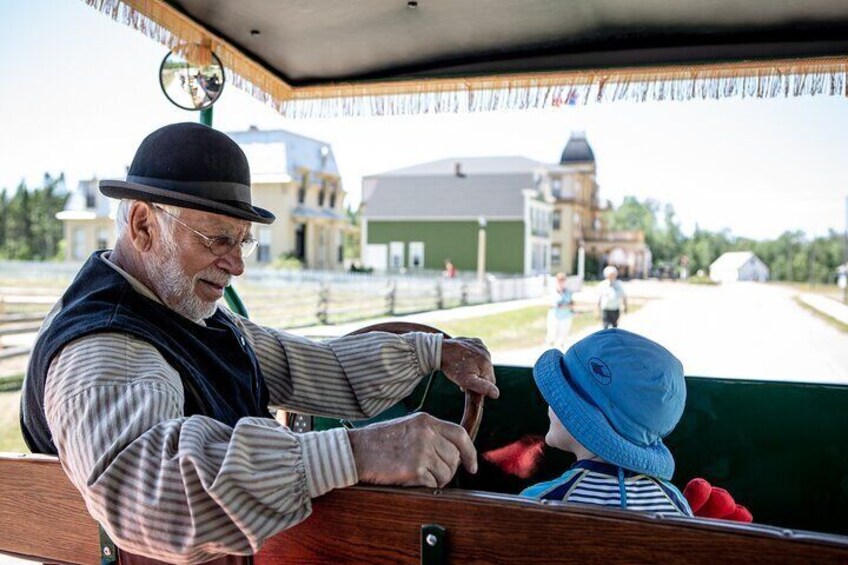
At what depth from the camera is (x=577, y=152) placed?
117 feet

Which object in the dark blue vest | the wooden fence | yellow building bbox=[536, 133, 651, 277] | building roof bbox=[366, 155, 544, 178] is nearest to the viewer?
the dark blue vest

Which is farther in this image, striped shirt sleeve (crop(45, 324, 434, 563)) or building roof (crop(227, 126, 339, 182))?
building roof (crop(227, 126, 339, 182))

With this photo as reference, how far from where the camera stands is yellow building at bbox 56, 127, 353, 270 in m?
30.5

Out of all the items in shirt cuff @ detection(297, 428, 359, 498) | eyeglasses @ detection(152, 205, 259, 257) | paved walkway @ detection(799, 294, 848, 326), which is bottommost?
paved walkway @ detection(799, 294, 848, 326)

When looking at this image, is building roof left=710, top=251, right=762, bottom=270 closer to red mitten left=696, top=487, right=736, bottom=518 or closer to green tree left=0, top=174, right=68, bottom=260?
red mitten left=696, top=487, right=736, bottom=518

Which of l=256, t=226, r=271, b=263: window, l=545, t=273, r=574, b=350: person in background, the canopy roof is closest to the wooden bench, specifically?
the canopy roof

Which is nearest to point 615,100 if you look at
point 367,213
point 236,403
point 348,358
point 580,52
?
point 580,52

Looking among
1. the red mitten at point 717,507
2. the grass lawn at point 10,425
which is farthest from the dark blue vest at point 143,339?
the grass lawn at point 10,425

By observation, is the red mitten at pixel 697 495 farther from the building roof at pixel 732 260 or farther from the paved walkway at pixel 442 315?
the building roof at pixel 732 260

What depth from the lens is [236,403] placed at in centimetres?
171

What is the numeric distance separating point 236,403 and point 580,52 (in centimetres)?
205

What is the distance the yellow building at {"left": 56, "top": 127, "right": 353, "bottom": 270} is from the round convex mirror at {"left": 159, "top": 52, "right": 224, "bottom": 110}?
27227 millimetres

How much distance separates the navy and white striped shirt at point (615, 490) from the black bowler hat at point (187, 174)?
937mm

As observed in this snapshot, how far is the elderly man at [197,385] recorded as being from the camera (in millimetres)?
1086
